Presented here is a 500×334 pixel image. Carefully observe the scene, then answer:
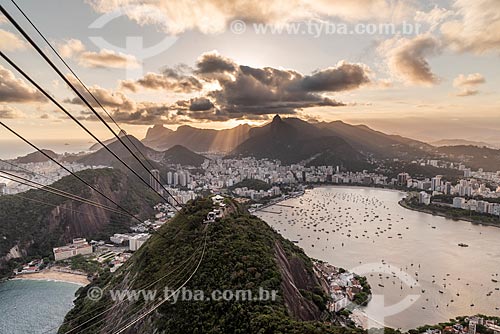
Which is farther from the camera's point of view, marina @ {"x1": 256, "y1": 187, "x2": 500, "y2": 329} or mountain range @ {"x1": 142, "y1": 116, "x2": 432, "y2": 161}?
mountain range @ {"x1": 142, "y1": 116, "x2": 432, "y2": 161}

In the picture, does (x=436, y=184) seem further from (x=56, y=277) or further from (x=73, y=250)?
(x=56, y=277)

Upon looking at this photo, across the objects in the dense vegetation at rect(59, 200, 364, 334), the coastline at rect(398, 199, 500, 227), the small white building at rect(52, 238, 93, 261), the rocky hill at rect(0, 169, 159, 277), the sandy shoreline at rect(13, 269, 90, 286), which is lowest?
the coastline at rect(398, 199, 500, 227)

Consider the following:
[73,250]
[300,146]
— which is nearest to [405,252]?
[73,250]

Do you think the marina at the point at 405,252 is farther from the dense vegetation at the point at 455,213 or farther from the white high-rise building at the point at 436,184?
the white high-rise building at the point at 436,184

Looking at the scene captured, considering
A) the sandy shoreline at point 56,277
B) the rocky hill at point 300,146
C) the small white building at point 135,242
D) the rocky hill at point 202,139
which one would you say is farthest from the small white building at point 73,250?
the rocky hill at point 202,139

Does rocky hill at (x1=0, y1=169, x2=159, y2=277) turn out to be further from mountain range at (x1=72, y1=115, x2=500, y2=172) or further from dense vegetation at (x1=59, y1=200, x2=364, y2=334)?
mountain range at (x1=72, y1=115, x2=500, y2=172)

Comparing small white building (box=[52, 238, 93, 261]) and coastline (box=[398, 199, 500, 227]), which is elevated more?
small white building (box=[52, 238, 93, 261])

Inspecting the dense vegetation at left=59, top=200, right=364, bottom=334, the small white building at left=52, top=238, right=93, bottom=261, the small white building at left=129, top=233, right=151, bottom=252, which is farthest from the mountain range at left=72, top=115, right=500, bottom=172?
the dense vegetation at left=59, top=200, right=364, bottom=334
